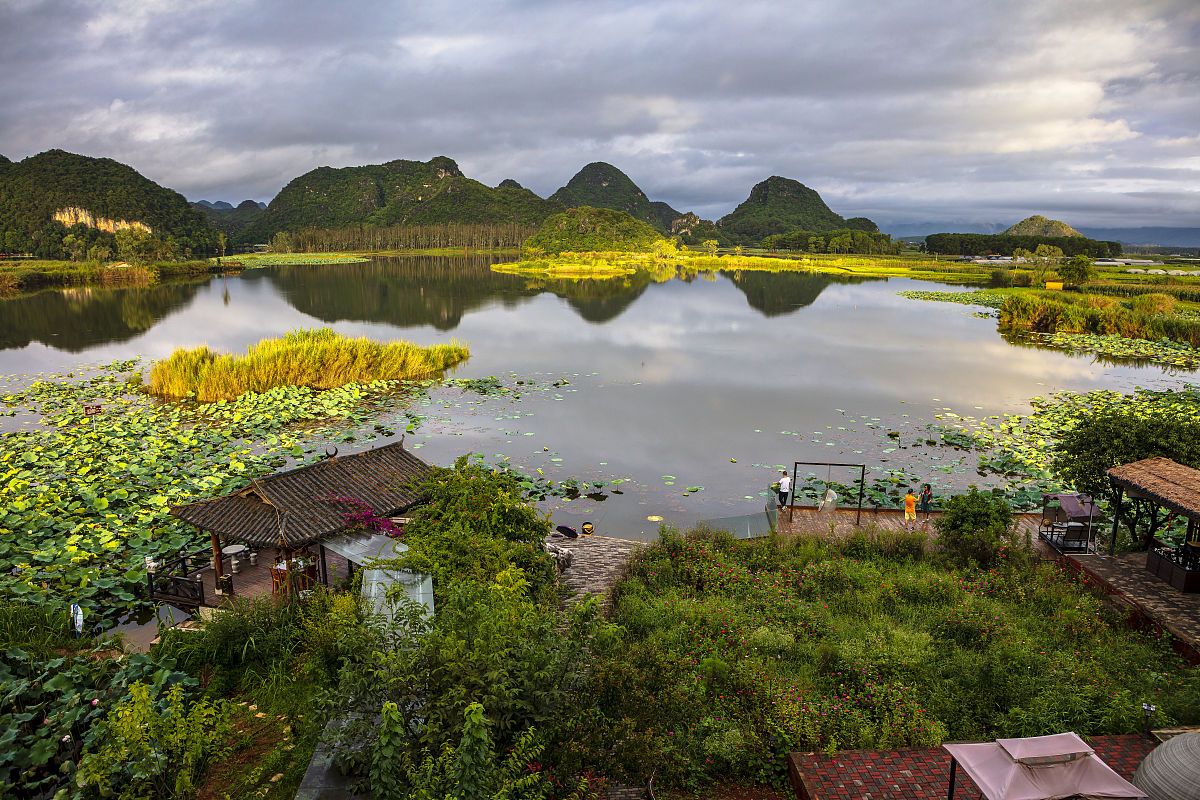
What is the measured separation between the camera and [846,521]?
51.6 ft

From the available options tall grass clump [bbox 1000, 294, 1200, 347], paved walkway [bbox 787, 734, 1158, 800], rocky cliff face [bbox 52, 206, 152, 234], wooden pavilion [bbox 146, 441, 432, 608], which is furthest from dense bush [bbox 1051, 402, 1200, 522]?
rocky cliff face [bbox 52, 206, 152, 234]

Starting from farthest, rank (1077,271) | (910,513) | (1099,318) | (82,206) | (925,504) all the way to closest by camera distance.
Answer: (82,206) → (1077,271) → (1099,318) → (925,504) → (910,513)

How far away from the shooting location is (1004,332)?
47812 mm

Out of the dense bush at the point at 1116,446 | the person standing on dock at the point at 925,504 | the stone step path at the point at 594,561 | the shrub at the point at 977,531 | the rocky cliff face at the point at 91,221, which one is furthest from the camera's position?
the rocky cliff face at the point at 91,221

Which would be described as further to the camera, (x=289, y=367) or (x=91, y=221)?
(x=91, y=221)

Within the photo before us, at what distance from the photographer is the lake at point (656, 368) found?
2075 cm

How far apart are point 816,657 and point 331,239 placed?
584 ft

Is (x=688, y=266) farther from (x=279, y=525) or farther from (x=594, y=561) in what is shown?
(x=279, y=525)

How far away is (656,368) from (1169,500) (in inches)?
973

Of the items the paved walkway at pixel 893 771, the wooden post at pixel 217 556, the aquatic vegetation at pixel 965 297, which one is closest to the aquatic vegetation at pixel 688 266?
the aquatic vegetation at pixel 965 297

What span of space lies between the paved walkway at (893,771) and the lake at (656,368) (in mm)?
8626

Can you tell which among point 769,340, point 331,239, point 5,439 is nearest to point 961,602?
point 5,439

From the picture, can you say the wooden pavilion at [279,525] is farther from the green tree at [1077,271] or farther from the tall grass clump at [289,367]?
the green tree at [1077,271]

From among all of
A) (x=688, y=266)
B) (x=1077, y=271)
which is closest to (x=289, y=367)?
(x=1077, y=271)
